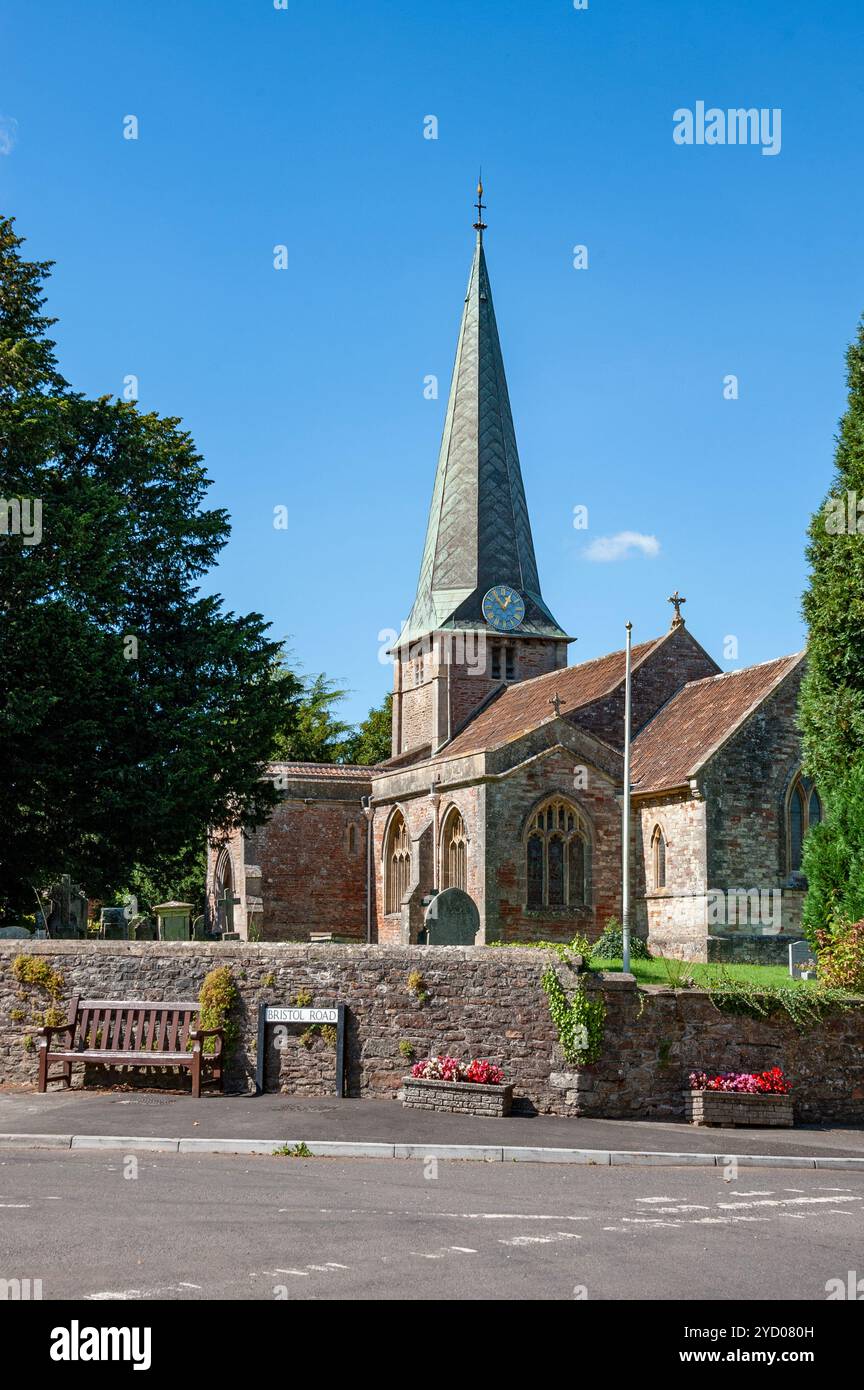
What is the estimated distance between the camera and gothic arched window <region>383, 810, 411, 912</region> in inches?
1617

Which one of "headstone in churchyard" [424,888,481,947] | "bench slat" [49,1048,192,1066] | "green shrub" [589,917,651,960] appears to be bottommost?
"bench slat" [49,1048,192,1066]

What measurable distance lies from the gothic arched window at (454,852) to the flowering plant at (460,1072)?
19.0 m

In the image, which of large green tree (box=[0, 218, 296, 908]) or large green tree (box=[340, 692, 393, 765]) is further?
large green tree (box=[340, 692, 393, 765])

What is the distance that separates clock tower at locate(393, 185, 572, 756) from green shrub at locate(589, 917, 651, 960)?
15.1 metres

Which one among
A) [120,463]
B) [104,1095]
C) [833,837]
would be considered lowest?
[104,1095]

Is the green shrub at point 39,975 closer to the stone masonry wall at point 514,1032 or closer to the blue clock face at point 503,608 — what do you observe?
the stone masonry wall at point 514,1032

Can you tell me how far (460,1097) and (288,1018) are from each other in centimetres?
224

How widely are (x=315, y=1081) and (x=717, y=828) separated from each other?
17.5 metres

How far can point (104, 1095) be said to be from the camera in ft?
52.1

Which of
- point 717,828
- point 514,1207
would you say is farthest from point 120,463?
point 514,1207

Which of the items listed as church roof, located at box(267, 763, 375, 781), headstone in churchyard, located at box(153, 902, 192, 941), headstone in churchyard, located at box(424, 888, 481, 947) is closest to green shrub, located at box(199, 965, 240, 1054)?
headstone in churchyard, located at box(424, 888, 481, 947)

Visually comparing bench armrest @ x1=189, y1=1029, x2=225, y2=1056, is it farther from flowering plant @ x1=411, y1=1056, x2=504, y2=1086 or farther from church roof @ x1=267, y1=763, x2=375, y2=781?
church roof @ x1=267, y1=763, x2=375, y2=781

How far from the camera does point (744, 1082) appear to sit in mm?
15695
